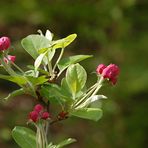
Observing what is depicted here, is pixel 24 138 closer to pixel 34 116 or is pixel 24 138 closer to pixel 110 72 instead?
pixel 34 116

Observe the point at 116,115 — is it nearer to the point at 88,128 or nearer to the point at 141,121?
the point at 141,121

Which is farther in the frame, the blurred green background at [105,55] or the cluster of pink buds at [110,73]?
the blurred green background at [105,55]

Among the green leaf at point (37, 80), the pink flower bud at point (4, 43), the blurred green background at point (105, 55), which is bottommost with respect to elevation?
the blurred green background at point (105, 55)

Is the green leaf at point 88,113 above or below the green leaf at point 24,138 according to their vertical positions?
above

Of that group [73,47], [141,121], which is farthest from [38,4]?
[141,121]

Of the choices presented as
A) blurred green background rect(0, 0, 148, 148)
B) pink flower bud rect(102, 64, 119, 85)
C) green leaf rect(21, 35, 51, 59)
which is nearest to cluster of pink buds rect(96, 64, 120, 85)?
pink flower bud rect(102, 64, 119, 85)

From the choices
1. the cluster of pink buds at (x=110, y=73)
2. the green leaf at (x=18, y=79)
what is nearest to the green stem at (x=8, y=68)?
the green leaf at (x=18, y=79)

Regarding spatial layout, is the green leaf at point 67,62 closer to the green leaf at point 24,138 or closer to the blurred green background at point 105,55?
the green leaf at point 24,138

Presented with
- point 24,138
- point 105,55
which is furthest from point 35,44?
point 105,55

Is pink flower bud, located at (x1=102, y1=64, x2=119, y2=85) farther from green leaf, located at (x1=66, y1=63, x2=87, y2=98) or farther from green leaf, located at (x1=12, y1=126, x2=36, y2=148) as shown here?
green leaf, located at (x1=12, y1=126, x2=36, y2=148)
